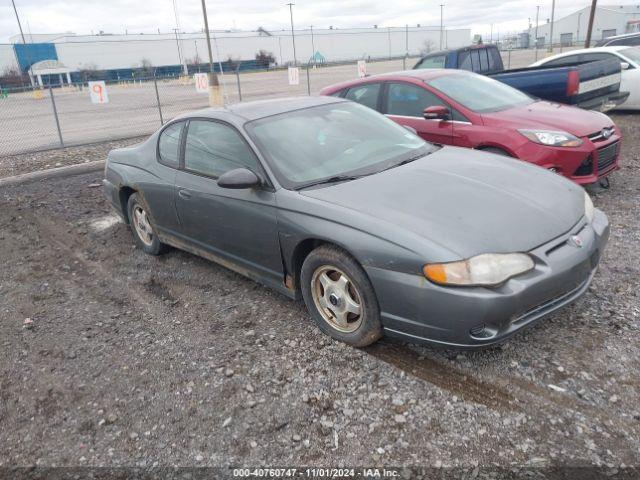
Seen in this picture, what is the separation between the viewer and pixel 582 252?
307cm

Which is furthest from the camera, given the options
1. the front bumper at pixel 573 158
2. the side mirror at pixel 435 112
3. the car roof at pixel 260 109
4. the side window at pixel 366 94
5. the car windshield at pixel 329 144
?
the side window at pixel 366 94

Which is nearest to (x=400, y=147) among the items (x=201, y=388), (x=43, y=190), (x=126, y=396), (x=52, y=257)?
(x=201, y=388)

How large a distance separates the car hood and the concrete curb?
23.9 feet

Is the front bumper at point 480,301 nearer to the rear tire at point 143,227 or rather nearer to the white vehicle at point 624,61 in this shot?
the rear tire at point 143,227

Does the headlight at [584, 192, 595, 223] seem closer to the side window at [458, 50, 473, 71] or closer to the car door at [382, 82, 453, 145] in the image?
the car door at [382, 82, 453, 145]

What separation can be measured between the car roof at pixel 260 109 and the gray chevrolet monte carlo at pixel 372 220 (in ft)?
0.06

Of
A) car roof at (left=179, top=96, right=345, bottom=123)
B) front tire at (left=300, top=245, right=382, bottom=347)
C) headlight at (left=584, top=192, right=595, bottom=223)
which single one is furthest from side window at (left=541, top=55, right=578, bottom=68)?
front tire at (left=300, top=245, right=382, bottom=347)

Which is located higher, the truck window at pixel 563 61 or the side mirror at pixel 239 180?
the truck window at pixel 563 61

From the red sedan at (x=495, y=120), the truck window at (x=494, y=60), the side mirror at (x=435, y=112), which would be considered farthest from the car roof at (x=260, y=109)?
the truck window at (x=494, y=60)

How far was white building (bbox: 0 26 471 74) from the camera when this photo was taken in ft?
235

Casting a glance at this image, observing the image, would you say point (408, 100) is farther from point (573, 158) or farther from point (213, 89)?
point (213, 89)

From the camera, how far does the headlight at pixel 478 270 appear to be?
274 cm

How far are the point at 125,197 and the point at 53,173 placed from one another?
464 centimetres

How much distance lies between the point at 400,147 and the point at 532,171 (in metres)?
0.98
